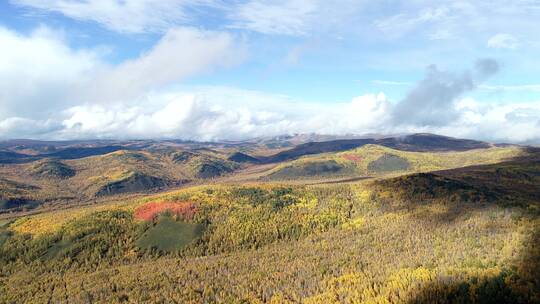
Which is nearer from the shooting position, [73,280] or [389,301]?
[389,301]

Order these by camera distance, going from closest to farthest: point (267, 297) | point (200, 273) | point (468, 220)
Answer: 1. point (267, 297)
2. point (200, 273)
3. point (468, 220)

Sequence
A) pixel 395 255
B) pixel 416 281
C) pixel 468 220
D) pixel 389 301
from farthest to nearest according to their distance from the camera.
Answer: pixel 468 220 → pixel 395 255 → pixel 416 281 → pixel 389 301

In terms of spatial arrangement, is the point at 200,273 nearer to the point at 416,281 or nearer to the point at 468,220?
the point at 416,281

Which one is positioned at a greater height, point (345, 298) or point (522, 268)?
point (522, 268)

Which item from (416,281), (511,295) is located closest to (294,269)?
(416,281)

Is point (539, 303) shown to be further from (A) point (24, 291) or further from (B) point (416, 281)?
(A) point (24, 291)

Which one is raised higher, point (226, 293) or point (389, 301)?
point (389, 301)

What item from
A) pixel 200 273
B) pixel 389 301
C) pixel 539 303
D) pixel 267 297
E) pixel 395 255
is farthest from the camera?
pixel 200 273

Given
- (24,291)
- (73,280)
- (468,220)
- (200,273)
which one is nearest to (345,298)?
(200,273)

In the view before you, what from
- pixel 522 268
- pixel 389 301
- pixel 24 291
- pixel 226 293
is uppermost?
pixel 522 268
